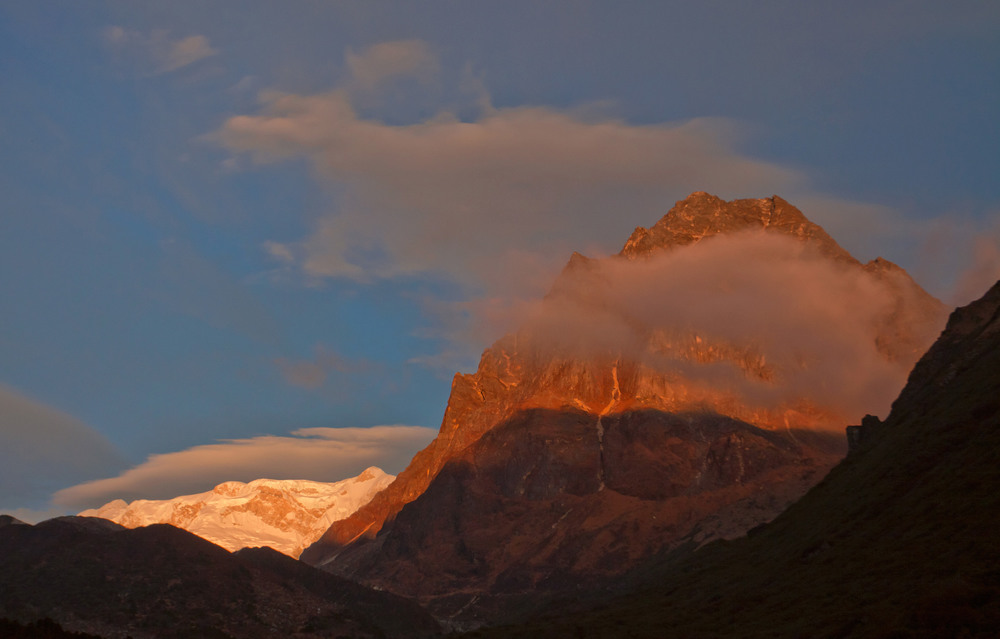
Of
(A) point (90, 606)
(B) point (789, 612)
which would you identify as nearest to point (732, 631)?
(B) point (789, 612)

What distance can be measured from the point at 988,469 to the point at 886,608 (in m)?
36.3

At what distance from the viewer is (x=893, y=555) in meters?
143

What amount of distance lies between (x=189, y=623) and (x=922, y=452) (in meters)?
135

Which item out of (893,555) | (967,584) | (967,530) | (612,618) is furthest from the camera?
(612,618)

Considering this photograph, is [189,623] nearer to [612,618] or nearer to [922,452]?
[612,618]

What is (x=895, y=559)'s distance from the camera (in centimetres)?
14050

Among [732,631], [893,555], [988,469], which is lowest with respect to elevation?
[732,631]

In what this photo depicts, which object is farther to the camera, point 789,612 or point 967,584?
point 789,612

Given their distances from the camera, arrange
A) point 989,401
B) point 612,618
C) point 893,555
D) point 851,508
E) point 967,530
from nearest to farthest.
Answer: point 967,530, point 893,555, point 989,401, point 851,508, point 612,618

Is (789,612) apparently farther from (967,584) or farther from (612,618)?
(612,618)

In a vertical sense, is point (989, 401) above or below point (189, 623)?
above

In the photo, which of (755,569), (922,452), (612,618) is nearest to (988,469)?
(922,452)

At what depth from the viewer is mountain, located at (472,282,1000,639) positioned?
375 feet

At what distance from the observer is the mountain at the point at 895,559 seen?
114m
